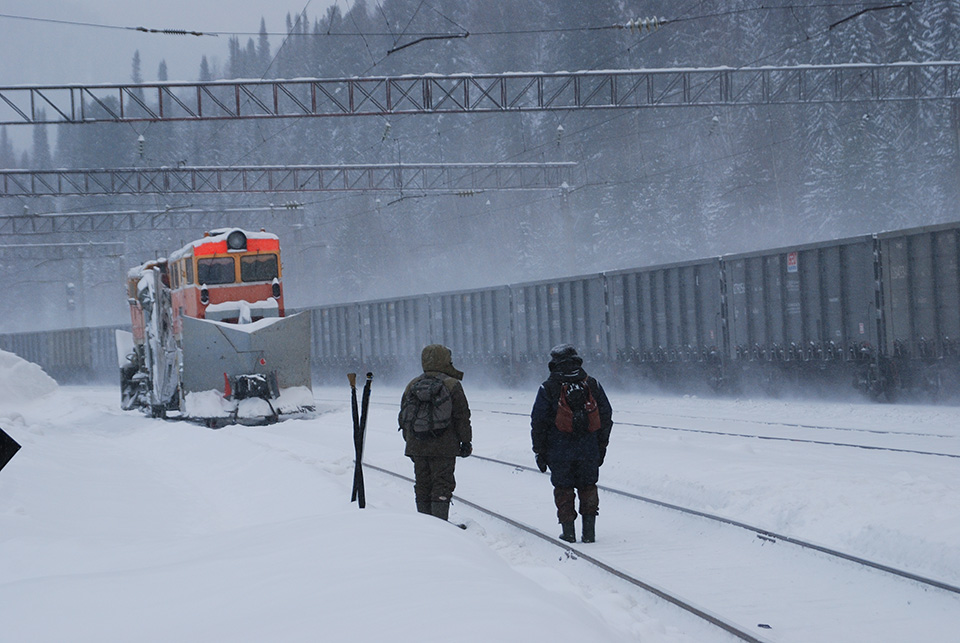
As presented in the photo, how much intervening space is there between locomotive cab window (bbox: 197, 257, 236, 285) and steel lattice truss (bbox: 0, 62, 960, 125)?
13.8 ft

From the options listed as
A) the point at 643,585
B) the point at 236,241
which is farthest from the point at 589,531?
the point at 236,241

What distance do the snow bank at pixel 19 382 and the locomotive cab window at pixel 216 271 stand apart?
1036 cm

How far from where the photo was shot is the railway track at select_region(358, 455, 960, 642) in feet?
19.4

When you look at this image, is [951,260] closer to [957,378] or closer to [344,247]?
[957,378]

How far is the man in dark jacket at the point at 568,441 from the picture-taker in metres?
8.26

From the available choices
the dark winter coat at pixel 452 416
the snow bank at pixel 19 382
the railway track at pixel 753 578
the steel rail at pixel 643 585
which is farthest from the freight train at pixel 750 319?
the dark winter coat at pixel 452 416

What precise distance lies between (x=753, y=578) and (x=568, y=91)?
61533 millimetres

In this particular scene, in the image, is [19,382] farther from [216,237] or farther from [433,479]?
[433,479]

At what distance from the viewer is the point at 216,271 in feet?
67.5

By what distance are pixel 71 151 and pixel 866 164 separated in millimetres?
96318

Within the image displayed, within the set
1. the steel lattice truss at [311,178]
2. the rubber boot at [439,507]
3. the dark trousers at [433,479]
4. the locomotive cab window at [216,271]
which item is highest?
the steel lattice truss at [311,178]

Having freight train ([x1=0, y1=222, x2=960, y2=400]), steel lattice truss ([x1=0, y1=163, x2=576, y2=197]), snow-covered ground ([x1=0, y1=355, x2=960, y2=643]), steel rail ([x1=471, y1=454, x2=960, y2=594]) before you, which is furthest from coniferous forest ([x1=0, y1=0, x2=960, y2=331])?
steel rail ([x1=471, y1=454, x2=960, y2=594])

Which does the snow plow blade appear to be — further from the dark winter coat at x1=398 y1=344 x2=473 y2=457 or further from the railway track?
the dark winter coat at x1=398 y1=344 x2=473 y2=457

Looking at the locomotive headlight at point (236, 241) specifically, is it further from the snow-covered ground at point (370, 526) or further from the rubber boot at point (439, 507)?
the rubber boot at point (439, 507)
